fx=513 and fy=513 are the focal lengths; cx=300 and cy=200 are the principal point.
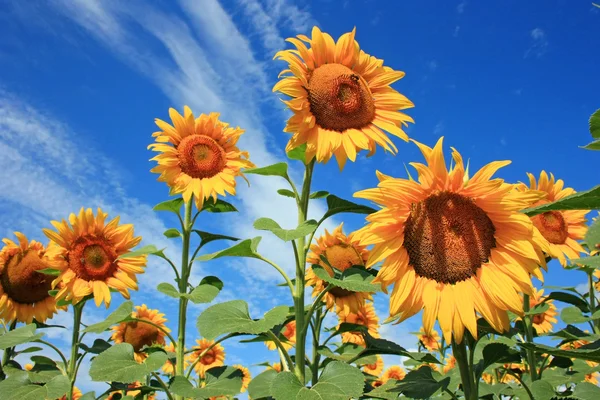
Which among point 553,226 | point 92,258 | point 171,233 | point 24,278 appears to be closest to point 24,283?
point 24,278

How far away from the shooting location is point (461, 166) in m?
2.75

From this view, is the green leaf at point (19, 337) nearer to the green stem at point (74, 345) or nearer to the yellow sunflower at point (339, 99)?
the green stem at point (74, 345)

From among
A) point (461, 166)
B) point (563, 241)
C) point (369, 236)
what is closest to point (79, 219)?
point (369, 236)

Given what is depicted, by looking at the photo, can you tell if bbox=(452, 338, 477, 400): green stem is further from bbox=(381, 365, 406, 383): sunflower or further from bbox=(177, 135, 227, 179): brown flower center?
bbox=(381, 365, 406, 383): sunflower

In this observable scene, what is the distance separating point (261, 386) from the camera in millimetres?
3756

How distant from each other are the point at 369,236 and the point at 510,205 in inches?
30.7

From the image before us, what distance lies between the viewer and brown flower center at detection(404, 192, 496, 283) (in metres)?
2.83

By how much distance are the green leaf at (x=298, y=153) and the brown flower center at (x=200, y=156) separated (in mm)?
2185

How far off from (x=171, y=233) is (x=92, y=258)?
3.77 feet

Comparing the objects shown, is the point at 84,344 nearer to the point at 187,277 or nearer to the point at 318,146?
the point at 187,277

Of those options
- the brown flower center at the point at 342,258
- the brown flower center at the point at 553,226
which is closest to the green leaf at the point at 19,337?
the brown flower center at the point at 342,258

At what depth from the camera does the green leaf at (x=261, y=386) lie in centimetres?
358

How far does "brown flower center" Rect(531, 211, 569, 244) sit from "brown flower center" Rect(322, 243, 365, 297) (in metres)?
1.92

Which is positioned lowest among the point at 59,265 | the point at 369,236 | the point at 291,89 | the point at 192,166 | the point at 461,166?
the point at 369,236
